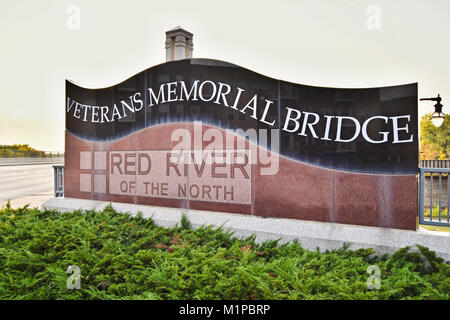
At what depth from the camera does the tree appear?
41.2 meters

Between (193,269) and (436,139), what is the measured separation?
47724 mm

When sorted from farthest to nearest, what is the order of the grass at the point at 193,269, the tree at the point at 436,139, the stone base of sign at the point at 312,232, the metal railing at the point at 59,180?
the tree at the point at 436,139
the metal railing at the point at 59,180
the stone base of sign at the point at 312,232
the grass at the point at 193,269

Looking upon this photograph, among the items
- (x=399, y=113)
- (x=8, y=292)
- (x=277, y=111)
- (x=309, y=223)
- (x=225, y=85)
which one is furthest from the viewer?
(x=225, y=85)

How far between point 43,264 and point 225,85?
4.64 meters

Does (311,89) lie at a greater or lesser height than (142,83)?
lesser

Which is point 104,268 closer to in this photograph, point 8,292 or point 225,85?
point 8,292

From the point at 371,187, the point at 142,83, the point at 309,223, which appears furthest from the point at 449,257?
the point at 142,83

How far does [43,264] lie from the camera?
4.74 m

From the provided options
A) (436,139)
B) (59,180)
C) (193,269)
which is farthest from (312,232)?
(436,139)

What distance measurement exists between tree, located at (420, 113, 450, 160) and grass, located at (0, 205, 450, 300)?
140 feet

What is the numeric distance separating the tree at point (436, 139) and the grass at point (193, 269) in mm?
42606

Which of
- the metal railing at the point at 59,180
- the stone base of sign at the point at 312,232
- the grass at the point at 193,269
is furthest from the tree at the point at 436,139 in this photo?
the metal railing at the point at 59,180

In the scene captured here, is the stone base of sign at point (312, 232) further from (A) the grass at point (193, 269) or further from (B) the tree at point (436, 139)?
(B) the tree at point (436, 139)

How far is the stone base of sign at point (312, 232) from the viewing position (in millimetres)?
4957
